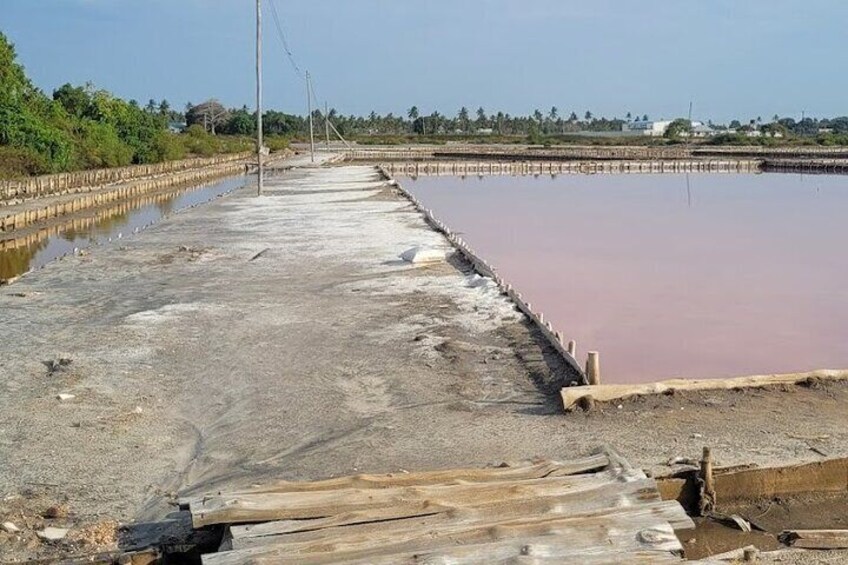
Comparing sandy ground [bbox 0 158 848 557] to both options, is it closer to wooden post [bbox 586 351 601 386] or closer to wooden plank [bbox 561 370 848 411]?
wooden plank [bbox 561 370 848 411]

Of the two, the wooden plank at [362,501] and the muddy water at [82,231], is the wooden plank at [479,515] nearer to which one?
the wooden plank at [362,501]

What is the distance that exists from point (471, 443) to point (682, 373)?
13.4 feet

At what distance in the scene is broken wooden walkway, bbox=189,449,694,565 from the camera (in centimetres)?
429

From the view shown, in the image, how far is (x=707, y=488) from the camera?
17.7ft

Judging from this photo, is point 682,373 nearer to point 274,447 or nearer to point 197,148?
point 274,447

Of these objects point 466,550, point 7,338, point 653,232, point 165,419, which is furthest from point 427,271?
point 653,232

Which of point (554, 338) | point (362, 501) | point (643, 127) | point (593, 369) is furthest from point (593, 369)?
point (643, 127)

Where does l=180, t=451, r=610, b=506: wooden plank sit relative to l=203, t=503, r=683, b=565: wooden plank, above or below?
above

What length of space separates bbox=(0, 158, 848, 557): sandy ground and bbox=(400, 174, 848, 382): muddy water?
191 centimetres

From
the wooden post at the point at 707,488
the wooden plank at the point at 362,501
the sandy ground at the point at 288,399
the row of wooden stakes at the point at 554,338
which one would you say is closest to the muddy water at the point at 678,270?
the row of wooden stakes at the point at 554,338

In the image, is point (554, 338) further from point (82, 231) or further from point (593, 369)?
point (82, 231)

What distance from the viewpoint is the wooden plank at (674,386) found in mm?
6789

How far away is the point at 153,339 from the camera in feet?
30.2

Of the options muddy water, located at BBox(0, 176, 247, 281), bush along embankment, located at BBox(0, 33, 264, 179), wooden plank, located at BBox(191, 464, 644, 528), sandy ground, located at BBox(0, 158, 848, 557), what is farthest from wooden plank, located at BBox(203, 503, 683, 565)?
bush along embankment, located at BBox(0, 33, 264, 179)
